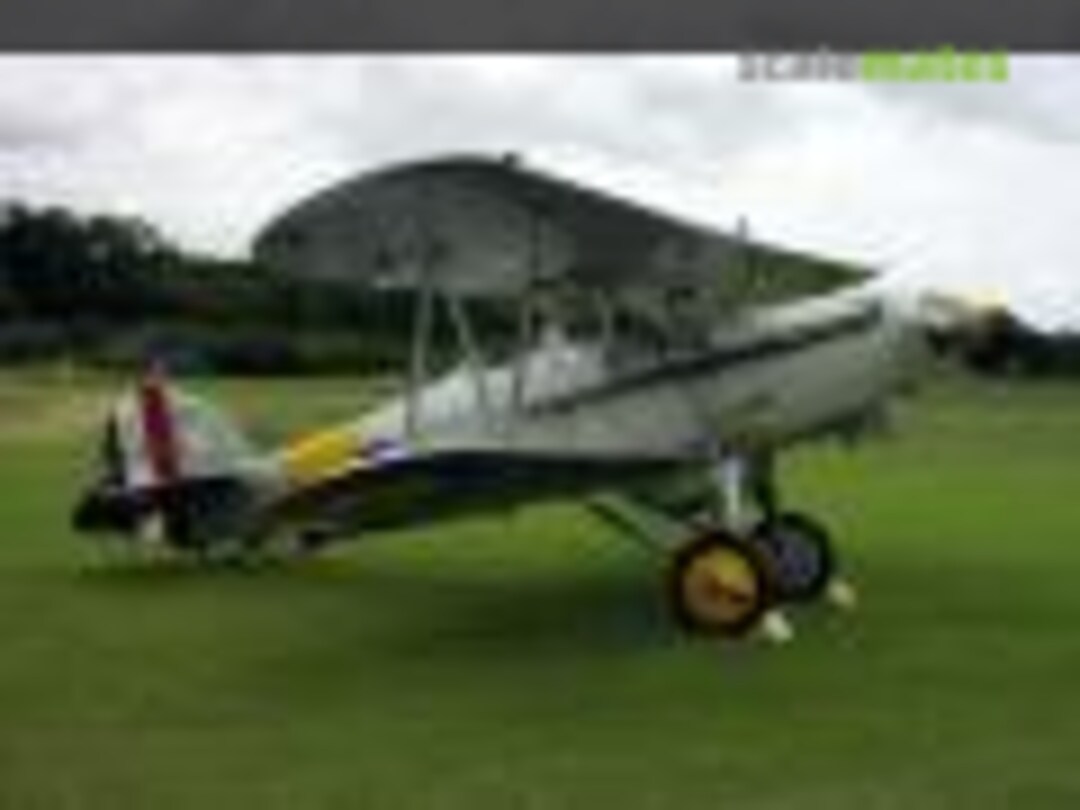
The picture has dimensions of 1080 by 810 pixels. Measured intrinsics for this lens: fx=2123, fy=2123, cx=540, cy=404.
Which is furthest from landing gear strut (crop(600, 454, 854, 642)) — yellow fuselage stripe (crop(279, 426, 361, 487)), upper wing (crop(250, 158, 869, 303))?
yellow fuselage stripe (crop(279, 426, 361, 487))

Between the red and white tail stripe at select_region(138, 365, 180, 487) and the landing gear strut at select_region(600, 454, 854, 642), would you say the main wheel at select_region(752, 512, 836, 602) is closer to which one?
the landing gear strut at select_region(600, 454, 854, 642)

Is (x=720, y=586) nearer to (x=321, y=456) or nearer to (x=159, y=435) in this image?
(x=321, y=456)

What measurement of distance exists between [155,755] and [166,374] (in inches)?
241

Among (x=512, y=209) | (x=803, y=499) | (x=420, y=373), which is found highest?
(x=512, y=209)

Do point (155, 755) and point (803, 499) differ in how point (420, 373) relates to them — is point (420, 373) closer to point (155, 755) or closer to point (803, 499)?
point (155, 755)

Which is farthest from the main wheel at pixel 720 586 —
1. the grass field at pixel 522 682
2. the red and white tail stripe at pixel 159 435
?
the red and white tail stripe at pixel 159 435

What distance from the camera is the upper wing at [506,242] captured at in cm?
825

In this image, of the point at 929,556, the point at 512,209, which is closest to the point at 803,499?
the point at 929,556

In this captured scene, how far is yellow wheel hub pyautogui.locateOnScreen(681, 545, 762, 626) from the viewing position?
28.1ft

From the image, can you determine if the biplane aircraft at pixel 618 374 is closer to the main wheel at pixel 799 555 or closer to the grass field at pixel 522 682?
the main wheel at pixel 799 555

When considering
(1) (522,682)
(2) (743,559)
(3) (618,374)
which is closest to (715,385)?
(3) (618,374)

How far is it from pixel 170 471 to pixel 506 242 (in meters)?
3.05

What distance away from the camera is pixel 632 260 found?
30.5 ft
